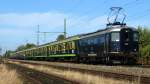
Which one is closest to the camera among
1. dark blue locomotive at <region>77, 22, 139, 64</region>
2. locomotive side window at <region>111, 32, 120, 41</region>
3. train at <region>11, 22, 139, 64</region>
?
dark blue locomotive at <region>77, 22, 139, 64</region>

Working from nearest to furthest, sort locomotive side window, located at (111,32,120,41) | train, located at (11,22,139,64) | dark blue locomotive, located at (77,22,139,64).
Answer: dark blue locomotive, located at (77,22,139,64) < train, located at (11,22,139,64) < locomotive side window, located at (111,32,120,41)

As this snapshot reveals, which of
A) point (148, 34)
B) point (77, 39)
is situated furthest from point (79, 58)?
point (148, 34)

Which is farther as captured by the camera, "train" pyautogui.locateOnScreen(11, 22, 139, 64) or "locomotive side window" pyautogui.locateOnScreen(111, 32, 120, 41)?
"locomotive side window" pyautogui.locateOnScreen(111, 32, 120, 41)

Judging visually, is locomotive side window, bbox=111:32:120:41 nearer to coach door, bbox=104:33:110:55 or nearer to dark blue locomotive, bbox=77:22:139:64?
dark blue locomotive, bbox=77:22:139:64

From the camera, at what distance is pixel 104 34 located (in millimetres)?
35219

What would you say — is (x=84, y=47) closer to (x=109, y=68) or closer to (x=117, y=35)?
(x=117, y=35)

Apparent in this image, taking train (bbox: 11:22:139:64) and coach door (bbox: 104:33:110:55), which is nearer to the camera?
train (bbox: 11:22:139:64)

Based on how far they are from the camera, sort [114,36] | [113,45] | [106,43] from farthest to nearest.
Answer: [106,43] < [114,36] < [113,45]

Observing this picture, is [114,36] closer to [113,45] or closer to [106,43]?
[113,45]

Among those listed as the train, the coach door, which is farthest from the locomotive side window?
the coach door

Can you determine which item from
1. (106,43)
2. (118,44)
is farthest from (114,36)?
(106,43)

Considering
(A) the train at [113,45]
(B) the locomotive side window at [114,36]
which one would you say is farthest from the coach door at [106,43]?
(B) the locomotive side window at [114,36]

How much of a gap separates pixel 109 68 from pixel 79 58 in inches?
648

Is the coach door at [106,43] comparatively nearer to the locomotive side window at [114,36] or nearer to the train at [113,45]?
the train at [113,45]
